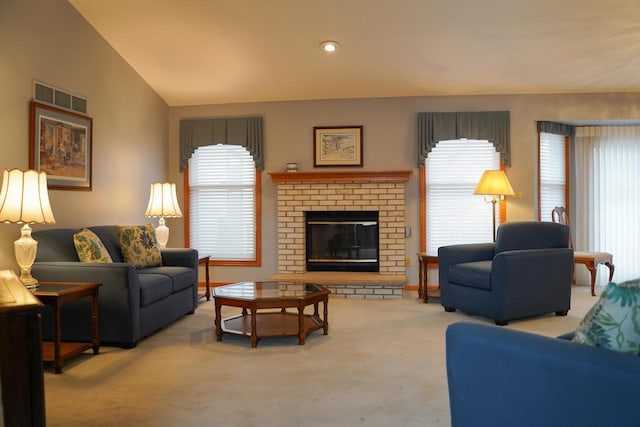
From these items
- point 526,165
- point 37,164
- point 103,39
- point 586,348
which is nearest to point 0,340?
point 586,348

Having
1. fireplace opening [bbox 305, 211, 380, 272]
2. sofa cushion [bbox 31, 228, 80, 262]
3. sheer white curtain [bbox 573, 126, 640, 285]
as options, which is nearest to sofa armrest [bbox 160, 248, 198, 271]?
sofa cushion [bbox 31, 228, 80, 262]

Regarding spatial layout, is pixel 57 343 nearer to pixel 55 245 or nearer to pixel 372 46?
pixel 55 245

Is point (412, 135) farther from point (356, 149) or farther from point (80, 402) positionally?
point (80, 402)

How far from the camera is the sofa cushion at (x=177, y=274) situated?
410 centimetres

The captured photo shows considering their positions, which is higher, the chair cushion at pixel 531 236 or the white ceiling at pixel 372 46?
the white ceiling at pixel 372 46

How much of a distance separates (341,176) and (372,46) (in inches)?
62.1

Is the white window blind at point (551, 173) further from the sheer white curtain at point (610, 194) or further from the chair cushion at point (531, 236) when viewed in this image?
the chair cushion at point (531, 236)

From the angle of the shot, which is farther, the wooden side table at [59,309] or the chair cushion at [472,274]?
the chair cushion at [472,274]

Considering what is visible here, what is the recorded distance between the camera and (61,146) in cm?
414

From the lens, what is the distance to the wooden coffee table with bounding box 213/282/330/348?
3.43 meters

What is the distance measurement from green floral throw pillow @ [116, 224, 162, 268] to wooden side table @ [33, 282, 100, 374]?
100 centimetres

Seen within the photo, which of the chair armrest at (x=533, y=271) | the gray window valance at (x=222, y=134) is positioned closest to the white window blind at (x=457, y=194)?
the chair armrest at (x=533, y=271)

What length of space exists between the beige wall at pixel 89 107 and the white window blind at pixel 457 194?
3444 millimetres

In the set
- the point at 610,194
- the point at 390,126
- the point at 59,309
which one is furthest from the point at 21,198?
the point at 610,194
